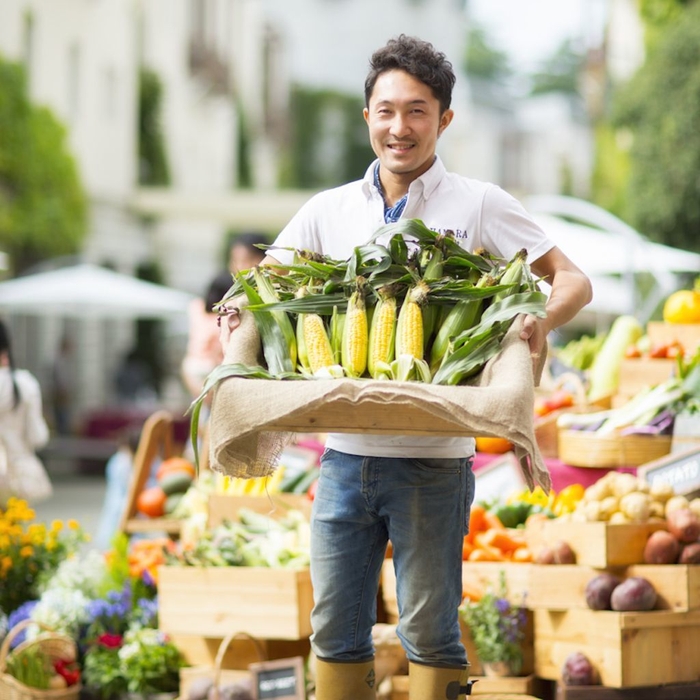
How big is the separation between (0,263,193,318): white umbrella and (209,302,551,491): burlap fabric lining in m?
15.8

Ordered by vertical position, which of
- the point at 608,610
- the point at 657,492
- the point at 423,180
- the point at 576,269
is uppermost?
the point at 423,180

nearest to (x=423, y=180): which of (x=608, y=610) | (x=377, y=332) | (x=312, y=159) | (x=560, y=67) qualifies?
(x=377, y=332)

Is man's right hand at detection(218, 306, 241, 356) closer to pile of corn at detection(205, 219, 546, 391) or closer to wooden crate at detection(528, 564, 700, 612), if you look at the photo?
pile of corn at detection(205, 219, 546, 391)

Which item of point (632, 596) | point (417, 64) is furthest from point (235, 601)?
point (417, 64)

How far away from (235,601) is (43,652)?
101cm

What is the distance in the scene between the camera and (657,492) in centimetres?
527

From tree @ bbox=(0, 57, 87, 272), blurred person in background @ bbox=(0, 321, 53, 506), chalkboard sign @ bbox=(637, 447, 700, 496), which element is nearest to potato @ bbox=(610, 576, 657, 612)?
chalkboard sign @ bbox=(637, 447, 700, 496)

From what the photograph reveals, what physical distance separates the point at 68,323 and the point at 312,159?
513 inches

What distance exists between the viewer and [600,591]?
4.83 metres

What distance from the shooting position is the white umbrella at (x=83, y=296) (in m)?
18.7

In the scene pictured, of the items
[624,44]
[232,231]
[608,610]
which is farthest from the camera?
[624,44]

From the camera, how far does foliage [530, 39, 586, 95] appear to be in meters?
74.2

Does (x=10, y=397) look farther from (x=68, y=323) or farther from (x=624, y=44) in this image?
(x=624, y=44)

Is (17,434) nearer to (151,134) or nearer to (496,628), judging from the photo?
(496,628)
